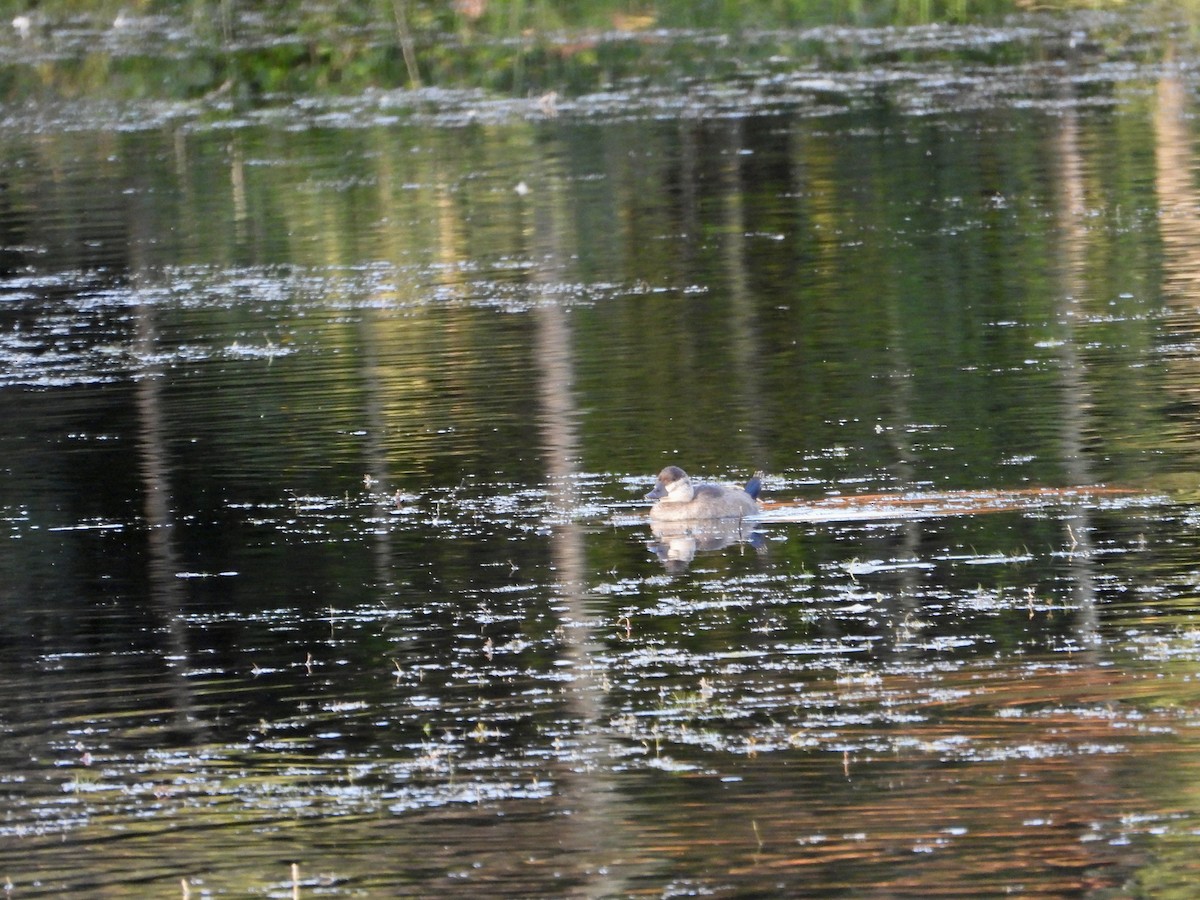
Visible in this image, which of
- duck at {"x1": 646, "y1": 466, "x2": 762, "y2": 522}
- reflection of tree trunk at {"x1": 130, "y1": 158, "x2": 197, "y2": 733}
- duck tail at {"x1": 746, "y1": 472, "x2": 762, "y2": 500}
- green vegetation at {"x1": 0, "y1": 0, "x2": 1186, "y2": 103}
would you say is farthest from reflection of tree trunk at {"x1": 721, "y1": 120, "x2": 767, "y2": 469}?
green vegetation at {"x1": 0, "y1": 0, "x2": 1186, "y2": 103}

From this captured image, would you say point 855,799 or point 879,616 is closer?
point 855,799

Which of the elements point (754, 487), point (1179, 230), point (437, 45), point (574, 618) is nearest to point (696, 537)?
point (754, 487)

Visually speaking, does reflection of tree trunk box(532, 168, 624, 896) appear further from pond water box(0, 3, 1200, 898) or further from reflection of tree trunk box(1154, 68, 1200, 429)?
reflection of tree trunk box(1154, 68, 1200, 429)

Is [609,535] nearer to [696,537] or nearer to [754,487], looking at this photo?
[696,537]

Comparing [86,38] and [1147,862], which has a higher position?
[86,38]

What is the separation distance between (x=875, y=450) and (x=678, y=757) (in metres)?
4.86

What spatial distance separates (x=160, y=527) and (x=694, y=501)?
286cm

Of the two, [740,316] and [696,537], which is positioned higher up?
[740,316]

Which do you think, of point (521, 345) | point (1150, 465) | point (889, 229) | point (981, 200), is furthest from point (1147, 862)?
point (981, 200)

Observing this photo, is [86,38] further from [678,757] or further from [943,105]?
[678,757]

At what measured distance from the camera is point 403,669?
9.53 meters

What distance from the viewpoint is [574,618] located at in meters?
10.1

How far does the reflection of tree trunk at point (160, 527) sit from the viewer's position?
9.67 metres

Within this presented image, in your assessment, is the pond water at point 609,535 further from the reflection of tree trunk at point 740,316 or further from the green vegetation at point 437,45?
the green vegetation at point 437,45
